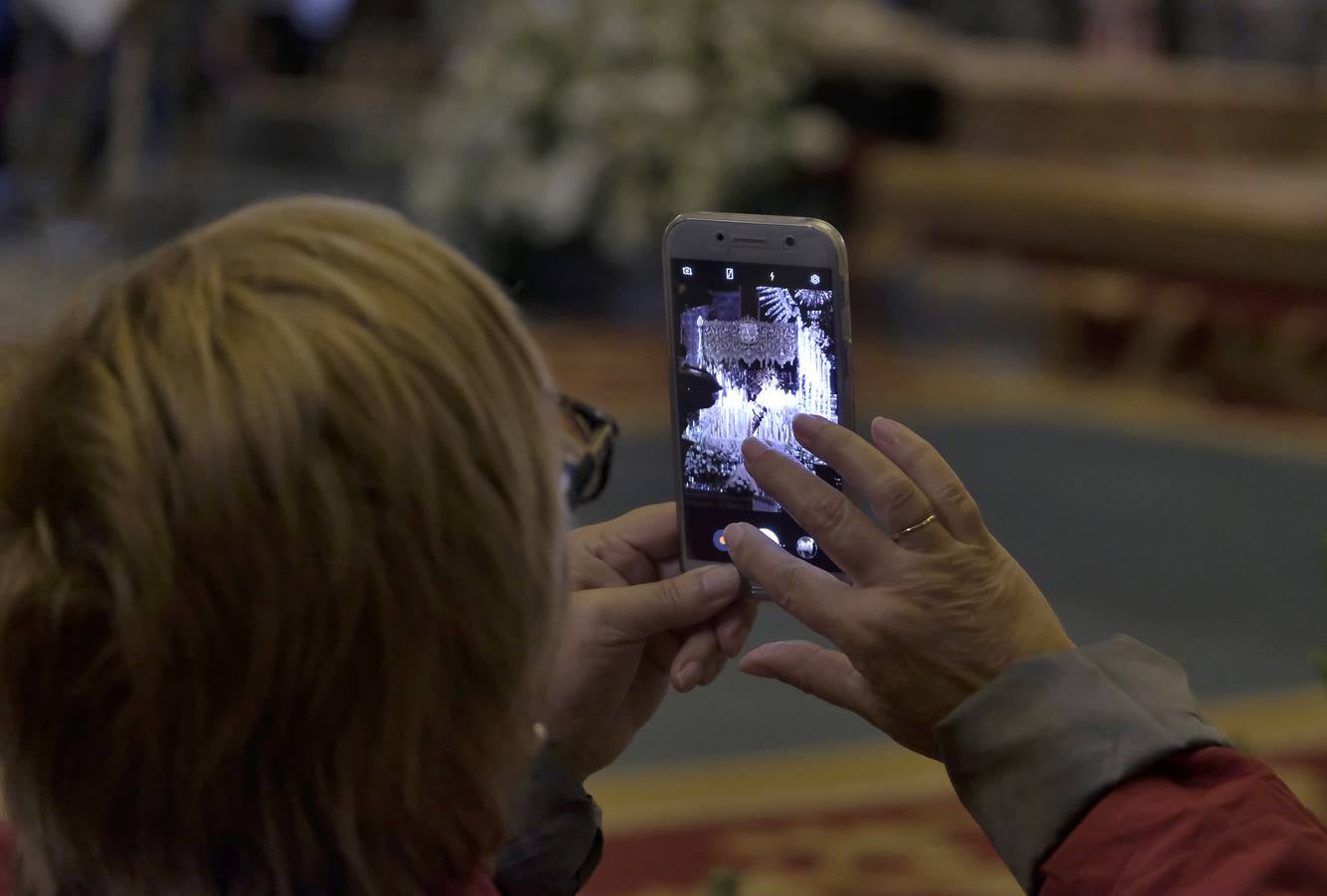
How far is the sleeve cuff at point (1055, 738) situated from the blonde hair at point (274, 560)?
0.24 m

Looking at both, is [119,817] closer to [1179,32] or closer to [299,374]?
[299,374]

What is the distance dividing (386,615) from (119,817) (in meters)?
0.15

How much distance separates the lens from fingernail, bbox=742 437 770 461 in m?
0.81

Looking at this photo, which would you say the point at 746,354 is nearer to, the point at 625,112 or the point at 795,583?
the point at 795,583

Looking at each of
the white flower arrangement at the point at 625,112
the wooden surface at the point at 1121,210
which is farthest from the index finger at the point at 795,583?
the wooden surface at the point at 1121,210

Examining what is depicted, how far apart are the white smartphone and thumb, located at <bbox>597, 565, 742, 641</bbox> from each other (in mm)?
43

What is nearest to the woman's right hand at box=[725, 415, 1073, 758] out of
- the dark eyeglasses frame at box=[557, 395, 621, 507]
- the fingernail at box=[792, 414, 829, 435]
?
the fingernail at box=[792, 414, 829, 435]

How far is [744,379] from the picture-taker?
2.93ft

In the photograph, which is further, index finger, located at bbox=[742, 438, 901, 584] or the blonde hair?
index finger, located at bbox=[742, 438, 901, 584]

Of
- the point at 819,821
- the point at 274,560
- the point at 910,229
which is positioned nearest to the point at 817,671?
the point at 274,560

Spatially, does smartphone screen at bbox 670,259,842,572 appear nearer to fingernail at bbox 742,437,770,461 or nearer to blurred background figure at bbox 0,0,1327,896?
fingernail at bbox 742,437,770,461

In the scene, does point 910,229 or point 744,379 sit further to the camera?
point 910,229

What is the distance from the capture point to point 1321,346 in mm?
4477

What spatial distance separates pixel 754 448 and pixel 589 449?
0.53 feet
